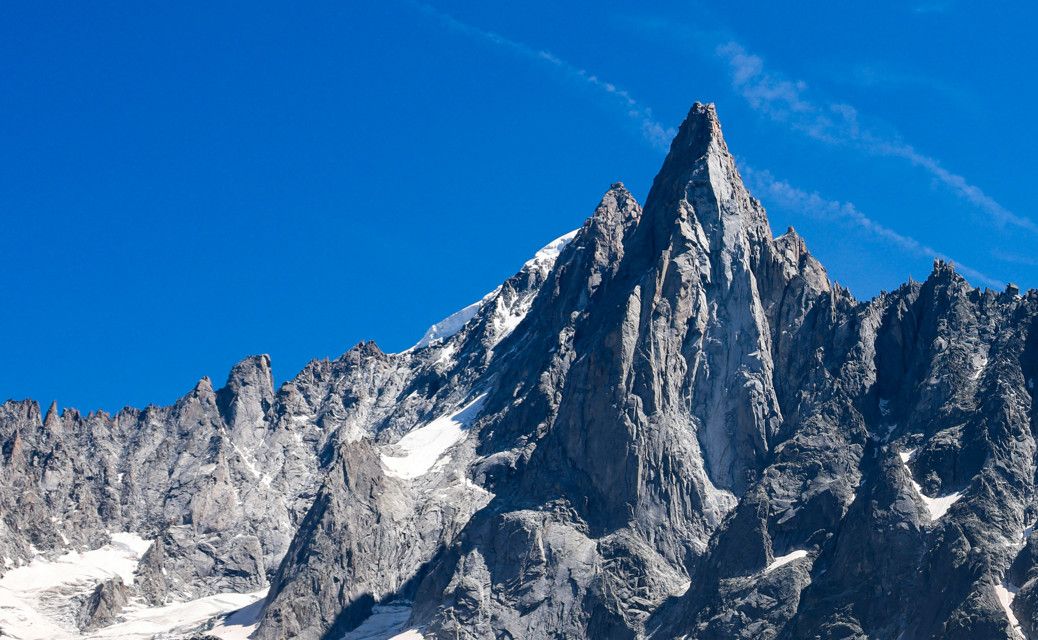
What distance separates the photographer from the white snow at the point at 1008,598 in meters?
160

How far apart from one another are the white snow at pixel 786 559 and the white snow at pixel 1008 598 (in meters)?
24.7

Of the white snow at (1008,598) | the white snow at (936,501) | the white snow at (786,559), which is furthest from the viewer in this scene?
the white snow at (786,559)

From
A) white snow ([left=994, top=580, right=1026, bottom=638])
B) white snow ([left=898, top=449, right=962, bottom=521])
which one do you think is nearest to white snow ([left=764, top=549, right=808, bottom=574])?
white snow ([left=898, top=449, right=962, bottom=521])

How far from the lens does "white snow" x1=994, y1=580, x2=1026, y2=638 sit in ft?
525

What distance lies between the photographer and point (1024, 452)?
184m

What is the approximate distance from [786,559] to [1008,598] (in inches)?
1084

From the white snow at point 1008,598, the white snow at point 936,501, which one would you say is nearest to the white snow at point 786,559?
the white snow at point 936,501

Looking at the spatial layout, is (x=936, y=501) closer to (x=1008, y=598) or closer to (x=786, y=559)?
(x=786, y=559)

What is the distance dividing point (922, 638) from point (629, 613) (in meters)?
42.1

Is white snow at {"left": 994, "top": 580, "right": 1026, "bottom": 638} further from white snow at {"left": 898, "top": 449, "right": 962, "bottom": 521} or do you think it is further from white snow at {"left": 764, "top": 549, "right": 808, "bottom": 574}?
white snow at {"left": 764, "top": 549, "right": 808, "bottom": 574}

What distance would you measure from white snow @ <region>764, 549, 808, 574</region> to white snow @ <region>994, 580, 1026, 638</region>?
24.7m

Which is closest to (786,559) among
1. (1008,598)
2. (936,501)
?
(936,501)

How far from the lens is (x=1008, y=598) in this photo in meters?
164

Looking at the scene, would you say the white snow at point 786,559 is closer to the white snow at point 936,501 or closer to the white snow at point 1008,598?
the white snow at point 936,501
